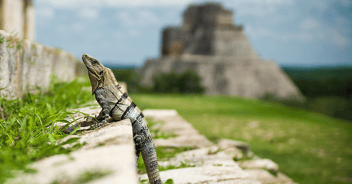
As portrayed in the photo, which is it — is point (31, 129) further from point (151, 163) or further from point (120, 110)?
point (151, 163)

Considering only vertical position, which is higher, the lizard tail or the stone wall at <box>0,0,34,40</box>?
the stone wall at <box>0,0,34,40</box>

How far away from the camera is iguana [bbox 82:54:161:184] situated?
5.80ft

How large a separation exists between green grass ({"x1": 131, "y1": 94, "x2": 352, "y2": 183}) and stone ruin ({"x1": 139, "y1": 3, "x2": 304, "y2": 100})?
12.7 metres

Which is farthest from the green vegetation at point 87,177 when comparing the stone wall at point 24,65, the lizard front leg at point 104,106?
the stone wall at point 24,65

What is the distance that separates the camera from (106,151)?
4.06 ft

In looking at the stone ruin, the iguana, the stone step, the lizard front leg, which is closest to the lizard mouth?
the iguana

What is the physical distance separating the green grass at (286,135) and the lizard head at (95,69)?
1.84m

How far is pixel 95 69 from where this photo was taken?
195 cm

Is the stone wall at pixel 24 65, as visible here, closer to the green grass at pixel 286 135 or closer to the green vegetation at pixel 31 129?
the green vegetation at pixel 31 129

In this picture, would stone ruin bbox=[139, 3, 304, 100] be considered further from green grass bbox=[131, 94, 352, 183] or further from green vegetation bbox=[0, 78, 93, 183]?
green vegetation bbox=[0, 78, 93, 183]

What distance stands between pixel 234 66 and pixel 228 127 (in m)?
18.4

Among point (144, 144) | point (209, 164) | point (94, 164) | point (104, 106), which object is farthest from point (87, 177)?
point (209, 164)

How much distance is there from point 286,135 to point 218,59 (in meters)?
19.4

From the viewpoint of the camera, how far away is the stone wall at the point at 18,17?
580 cm
